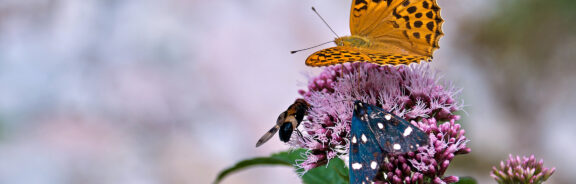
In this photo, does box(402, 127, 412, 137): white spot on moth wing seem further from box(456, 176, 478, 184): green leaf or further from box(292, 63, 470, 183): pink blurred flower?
box(456, 176, 478, 184): green leaf

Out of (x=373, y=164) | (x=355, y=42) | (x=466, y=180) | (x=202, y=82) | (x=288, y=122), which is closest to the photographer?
(x=373, y=164)

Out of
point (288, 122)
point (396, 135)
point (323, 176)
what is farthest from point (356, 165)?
point (323, 176)

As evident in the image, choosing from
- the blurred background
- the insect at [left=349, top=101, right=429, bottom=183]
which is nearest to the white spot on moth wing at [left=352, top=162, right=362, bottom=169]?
the insect at [left=349, top=101, right=429, bottom=183]

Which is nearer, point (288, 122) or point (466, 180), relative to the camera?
point (466, 180)

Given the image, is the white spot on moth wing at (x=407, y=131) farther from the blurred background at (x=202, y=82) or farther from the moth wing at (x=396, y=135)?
the blurred background at (x=202, y=82)

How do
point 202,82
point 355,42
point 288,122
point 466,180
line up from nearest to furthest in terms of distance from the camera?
1. point 466,180
2. point 288,122
3. point 355,42
4. point 202,82

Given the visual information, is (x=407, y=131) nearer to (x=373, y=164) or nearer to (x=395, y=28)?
(x=373, y=164)

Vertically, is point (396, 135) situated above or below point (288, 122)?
below

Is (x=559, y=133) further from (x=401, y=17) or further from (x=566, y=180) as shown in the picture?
(x=401, y=17)

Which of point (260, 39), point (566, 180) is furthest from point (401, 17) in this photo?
point (566, 180)
